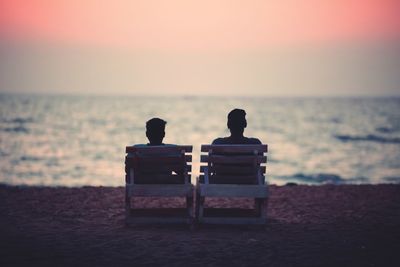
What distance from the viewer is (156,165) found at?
23.4ft

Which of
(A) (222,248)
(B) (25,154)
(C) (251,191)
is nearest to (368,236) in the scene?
(C) (251,191)

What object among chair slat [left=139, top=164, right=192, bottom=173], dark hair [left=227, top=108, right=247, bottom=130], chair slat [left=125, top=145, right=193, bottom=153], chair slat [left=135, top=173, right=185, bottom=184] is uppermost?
dark hair [left=227, top=108, right=247, bottom=130]

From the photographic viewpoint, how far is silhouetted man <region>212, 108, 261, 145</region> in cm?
731

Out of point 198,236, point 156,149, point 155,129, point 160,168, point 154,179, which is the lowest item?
point 198,236

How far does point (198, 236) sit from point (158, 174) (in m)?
1.01

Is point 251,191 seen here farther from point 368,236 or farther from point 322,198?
point 322,198

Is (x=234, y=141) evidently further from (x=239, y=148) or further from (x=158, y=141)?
(x=158, y=141)

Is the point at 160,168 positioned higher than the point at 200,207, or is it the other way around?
the point at 160,168

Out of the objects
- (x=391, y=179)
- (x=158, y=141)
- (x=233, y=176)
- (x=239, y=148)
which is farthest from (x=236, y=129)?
(x=391, y=179)

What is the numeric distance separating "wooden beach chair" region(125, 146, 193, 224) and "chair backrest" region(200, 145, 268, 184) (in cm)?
32

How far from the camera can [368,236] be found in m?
6.95

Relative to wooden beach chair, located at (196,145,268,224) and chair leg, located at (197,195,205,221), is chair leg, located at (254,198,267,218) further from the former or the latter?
chair leg, located at (197,195,205,221)

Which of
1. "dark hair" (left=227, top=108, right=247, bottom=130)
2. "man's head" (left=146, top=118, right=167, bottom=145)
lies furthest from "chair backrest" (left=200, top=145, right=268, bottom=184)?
"man's head" (left=146, top=118, right=167, bottom=145)

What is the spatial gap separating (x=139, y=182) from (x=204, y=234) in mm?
1136
